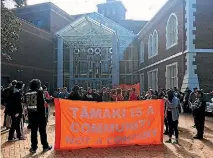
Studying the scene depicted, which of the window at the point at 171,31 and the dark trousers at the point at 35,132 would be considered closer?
the dark trousers at the point at 35,132

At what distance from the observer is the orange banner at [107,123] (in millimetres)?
7750

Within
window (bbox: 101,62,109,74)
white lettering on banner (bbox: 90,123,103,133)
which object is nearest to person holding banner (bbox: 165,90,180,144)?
white lettering on banner (bbox: 90,123,103,133)

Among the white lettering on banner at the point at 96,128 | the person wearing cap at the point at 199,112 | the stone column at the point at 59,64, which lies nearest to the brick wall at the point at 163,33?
the person wearing cap at the point at 199,112

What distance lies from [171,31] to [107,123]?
1455 cm

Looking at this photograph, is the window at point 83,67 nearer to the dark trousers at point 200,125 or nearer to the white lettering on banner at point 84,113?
the dark trousers at point 200,125

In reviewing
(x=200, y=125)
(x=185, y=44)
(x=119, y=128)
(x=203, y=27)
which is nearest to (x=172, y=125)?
(x=200, y=125)

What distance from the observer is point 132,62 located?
1375 inches

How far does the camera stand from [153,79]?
86.3ft

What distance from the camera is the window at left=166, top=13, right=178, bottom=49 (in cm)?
1976

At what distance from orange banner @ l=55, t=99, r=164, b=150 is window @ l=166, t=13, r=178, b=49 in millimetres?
11960

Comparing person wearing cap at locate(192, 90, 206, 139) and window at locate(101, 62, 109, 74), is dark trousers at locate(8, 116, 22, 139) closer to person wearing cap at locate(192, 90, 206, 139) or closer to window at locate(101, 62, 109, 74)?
person wearing cap at locate(192, 90, 206, 139)

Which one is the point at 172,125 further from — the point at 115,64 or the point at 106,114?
the point at 115,64

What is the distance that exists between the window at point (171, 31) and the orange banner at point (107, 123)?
12.0 metres

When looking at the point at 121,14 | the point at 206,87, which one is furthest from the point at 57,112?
the point at 121,14
